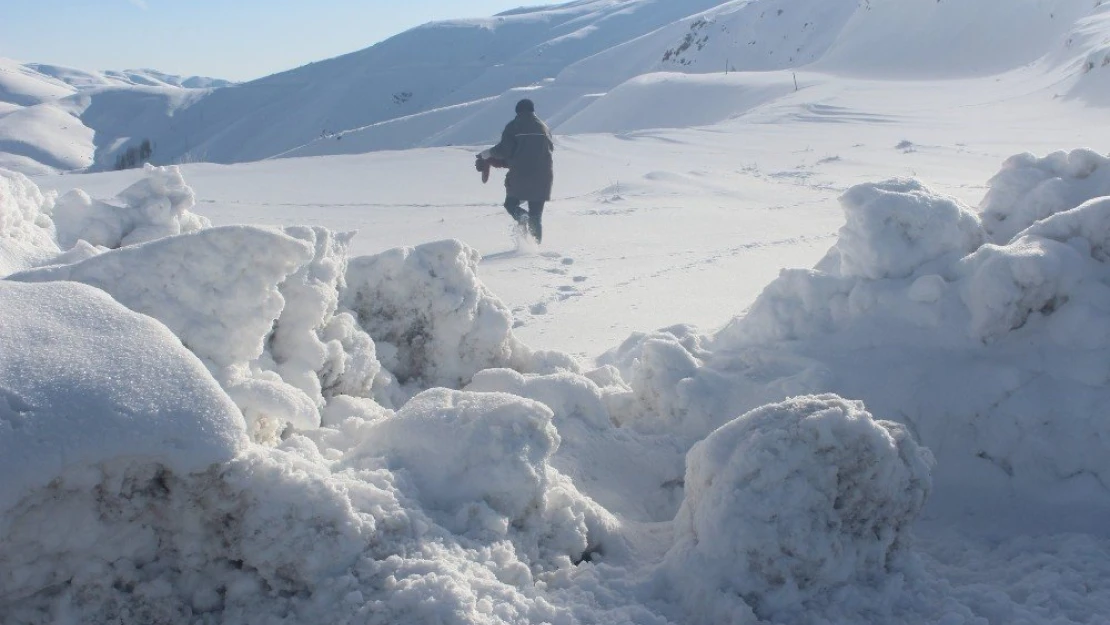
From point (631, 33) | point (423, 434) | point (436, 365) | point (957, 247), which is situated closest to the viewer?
point (423, 434)

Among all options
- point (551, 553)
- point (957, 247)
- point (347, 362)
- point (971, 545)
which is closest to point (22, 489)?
point (551, 553)

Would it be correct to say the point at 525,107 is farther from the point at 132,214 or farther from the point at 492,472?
the point at 492,472

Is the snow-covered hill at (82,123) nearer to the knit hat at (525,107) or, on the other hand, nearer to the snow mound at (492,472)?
the knit hat at (525,107)

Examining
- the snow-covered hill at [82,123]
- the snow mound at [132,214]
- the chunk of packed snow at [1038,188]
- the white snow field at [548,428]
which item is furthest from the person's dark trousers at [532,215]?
the snow-covered hill at [82,123]

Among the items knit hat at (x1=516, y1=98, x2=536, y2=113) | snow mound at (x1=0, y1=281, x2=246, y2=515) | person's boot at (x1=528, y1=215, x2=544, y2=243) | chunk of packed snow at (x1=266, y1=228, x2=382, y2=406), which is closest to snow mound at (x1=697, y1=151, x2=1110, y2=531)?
chunk of packed snow at (x1=266, y1=228, x2=382, y2=406)

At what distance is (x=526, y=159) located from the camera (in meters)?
8.66

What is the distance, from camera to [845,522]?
244 centimetres

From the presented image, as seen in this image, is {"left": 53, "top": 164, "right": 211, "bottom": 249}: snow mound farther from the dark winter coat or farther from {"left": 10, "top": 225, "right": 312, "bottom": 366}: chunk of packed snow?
the dark winter coat

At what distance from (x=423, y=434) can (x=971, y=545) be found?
1.77 meters

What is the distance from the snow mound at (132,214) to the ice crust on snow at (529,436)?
0.43 meters

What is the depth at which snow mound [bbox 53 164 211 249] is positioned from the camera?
15.0 feet

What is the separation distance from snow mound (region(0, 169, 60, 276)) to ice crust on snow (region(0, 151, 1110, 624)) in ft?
0.10

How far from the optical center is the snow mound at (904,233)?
375 cm

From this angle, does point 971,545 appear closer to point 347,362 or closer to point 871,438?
point 871,438
